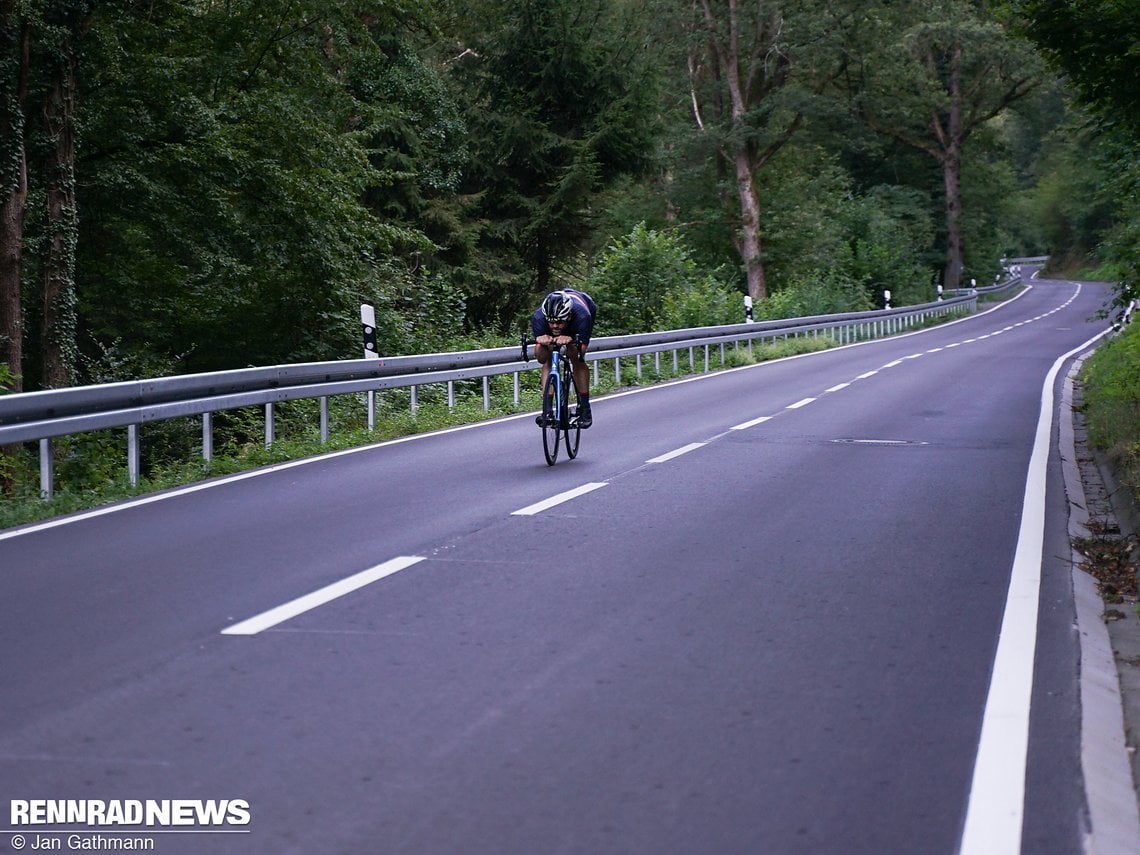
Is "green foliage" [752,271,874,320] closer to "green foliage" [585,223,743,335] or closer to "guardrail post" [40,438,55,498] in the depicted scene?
"green foliage" [585,223,743,335]

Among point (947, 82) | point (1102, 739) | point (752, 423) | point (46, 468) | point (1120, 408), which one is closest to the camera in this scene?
point (1102, 739)

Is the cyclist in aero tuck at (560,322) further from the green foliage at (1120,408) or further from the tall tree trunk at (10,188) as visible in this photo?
the tall tree trunk at (10,188)

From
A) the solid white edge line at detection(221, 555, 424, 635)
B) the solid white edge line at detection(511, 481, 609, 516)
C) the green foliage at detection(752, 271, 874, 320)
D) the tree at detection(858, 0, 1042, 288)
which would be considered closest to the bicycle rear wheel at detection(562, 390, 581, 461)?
the solid white edge line at detection(511, 481, 609, 516)

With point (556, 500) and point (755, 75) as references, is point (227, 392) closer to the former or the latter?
point (556, 500)

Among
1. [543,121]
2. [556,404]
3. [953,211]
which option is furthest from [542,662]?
[953,211]

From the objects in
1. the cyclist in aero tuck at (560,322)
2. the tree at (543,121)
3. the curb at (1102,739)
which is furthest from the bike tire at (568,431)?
the tree at (543,121)

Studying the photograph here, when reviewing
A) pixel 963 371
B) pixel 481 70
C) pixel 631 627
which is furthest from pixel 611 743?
pixel 481 70

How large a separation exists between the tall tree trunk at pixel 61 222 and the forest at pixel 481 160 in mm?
38

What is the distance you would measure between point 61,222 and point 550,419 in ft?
28.1

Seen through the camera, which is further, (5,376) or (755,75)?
(755,75)

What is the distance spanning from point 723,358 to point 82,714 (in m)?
26.4

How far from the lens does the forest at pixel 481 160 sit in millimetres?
17750

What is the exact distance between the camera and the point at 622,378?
25.5 meters

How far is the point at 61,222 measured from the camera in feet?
57.3
